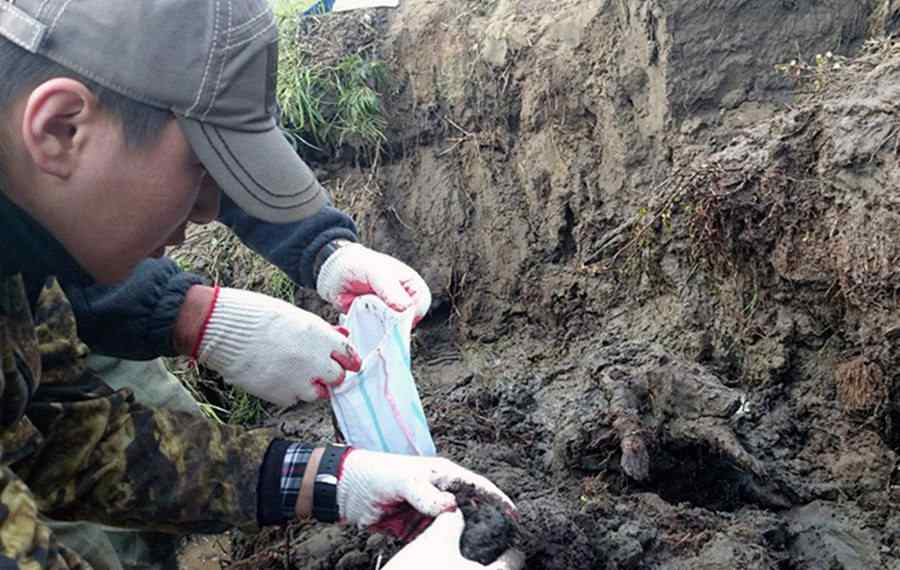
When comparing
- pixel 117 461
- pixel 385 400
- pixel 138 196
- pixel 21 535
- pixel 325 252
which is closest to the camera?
pixel 21 535

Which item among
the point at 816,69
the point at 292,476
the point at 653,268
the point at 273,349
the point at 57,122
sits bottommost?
the point at 653,268

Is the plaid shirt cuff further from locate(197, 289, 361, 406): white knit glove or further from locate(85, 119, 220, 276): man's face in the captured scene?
locate(85, 119, 220, 276): man's face

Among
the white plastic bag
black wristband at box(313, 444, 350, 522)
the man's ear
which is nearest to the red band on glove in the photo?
the white plastic bag

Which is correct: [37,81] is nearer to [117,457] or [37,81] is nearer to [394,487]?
[117,457]

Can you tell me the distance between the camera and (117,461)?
6.86 ft

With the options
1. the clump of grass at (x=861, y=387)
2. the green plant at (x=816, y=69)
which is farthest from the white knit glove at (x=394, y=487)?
the green plant at (x=816, y=69)

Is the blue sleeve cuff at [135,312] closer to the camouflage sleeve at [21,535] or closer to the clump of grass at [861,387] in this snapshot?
the camouflage sleeve at [21,535]

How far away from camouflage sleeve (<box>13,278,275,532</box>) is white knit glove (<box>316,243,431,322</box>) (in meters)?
0.53

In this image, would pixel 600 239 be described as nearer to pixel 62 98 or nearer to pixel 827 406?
pixel 827 406

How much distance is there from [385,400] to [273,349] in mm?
323

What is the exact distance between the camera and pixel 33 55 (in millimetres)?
1427

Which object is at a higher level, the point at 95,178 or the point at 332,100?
the point at 95,178

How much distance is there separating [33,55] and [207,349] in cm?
114

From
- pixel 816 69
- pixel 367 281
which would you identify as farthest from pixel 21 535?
pixel 816 69
